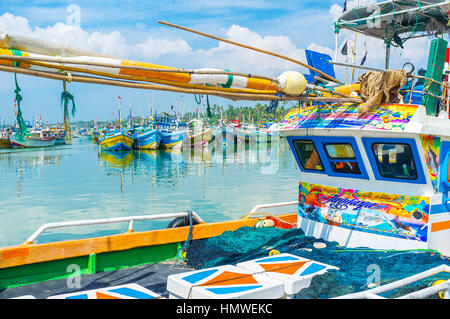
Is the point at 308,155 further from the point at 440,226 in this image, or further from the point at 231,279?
the point at 231,279

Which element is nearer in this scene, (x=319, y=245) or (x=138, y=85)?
(x=138, y=85)

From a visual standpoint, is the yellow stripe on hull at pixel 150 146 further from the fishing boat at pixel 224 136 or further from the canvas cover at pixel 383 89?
the canvas cover at pixel 383 89

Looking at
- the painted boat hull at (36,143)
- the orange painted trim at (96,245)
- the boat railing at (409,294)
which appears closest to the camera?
the boat railing at (409,294)

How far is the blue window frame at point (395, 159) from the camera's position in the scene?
6.38 metres

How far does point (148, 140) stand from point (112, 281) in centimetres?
6689

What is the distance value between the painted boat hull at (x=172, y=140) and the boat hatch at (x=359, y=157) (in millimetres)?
67396

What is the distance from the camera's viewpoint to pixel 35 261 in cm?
606

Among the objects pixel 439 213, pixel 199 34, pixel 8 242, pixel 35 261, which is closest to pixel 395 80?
pixel 439 213

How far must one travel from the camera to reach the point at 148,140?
72062 mm

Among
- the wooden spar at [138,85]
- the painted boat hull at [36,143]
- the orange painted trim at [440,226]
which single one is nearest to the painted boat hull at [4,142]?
the painted boat hull at [36,143]

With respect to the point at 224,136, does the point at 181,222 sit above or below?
above

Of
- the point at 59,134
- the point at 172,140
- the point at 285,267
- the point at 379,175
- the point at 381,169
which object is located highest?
the point at 59,134

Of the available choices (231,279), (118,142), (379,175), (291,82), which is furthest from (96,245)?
(118,142)

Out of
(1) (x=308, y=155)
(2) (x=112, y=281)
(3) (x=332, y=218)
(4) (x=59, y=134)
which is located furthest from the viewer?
(4) (x=59, y=134)
